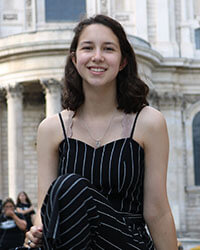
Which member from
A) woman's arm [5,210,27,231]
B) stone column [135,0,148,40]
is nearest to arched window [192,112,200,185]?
stone column [135,0,148,40]

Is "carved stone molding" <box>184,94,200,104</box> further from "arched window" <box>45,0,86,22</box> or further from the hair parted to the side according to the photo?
the hair parted to the side

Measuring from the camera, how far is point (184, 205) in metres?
29.3

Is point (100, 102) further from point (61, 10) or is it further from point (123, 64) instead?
point (61, 10)

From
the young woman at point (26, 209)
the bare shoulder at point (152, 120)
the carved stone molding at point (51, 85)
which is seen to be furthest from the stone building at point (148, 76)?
the bare shoulder at point (152, 120)

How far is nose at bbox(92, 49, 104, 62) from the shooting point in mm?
3139

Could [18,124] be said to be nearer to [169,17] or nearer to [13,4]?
[13,4]

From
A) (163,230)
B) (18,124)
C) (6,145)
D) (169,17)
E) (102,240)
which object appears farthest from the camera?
(169,17)

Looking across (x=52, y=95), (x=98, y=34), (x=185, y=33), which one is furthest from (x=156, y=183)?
(x=185, y=33)

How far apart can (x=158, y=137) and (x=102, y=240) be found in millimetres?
576

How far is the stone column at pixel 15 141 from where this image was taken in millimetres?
25984

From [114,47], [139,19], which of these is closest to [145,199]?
[114,47]

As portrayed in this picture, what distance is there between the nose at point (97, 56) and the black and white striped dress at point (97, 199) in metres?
0.34

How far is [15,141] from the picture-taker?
26.2 m

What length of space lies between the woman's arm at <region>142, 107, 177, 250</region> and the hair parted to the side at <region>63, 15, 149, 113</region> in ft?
0.46
